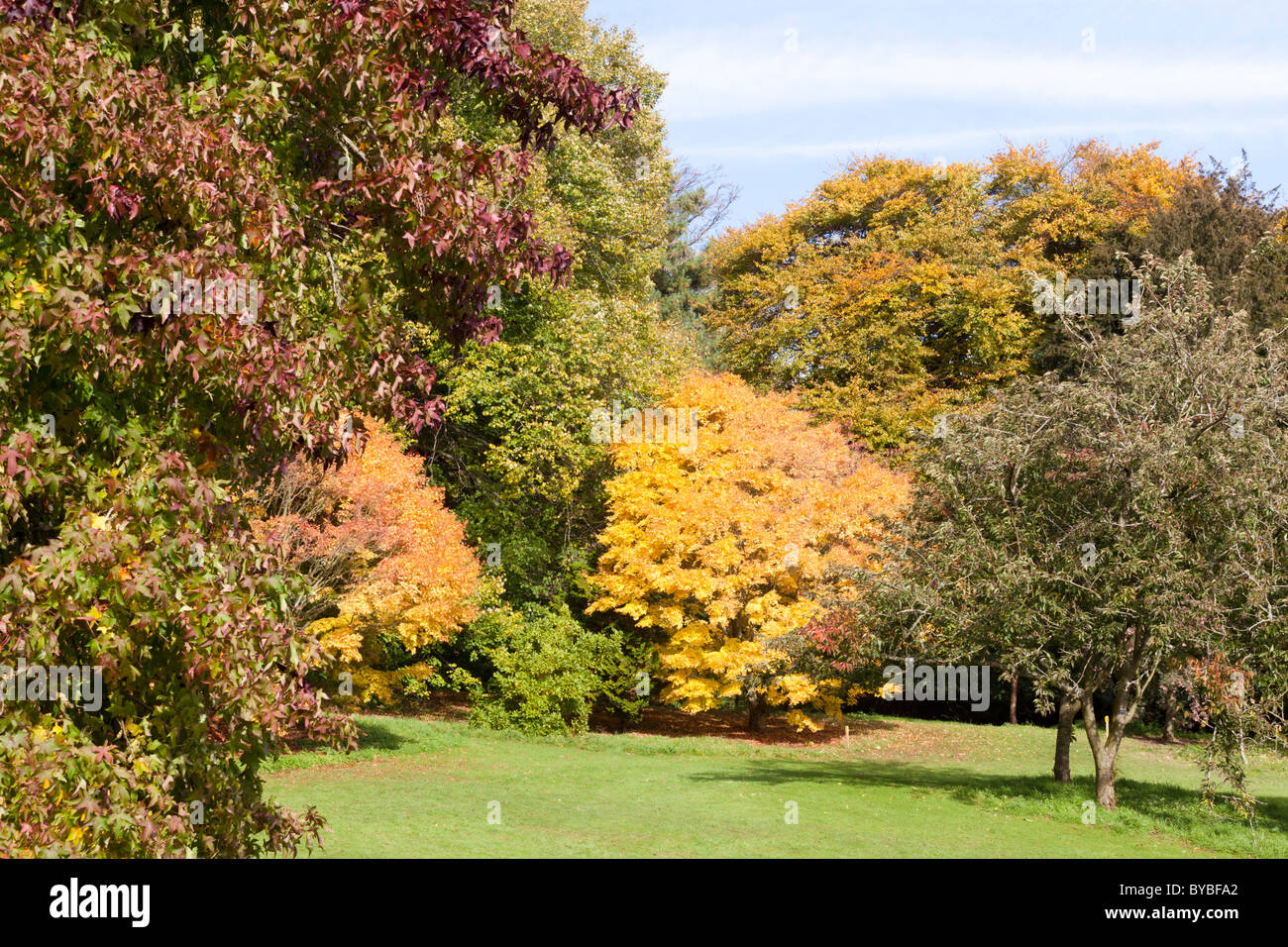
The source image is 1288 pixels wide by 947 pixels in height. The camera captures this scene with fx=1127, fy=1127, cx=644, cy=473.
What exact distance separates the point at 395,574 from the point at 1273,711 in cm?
1322

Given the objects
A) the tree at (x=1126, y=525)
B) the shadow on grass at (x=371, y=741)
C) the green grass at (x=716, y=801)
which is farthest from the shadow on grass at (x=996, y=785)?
the shadow on grass at (x=371, y=741)

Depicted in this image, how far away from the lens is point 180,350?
441 centimetres

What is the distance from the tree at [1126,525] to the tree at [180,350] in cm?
1134

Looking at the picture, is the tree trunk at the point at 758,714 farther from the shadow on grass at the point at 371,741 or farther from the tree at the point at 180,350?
the tree at the point at 180,350

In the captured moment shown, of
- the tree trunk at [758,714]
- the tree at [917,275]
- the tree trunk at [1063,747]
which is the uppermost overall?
the tree at [917,275]

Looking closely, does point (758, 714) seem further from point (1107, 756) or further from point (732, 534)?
point (1107, 756)

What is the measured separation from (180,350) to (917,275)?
34044 millimetres

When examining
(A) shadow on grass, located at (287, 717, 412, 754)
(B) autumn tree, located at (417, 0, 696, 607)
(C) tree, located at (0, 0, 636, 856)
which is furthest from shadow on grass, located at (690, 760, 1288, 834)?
(C) tree, located at (0, 0, 636, 856)

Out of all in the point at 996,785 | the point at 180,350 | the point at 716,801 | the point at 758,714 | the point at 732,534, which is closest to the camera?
the point at 180,350

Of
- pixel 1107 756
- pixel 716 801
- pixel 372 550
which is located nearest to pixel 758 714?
pixel 716 801

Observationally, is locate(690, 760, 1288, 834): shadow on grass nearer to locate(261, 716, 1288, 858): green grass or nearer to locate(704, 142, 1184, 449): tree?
locate(261, 716, 1288, 858): green grass

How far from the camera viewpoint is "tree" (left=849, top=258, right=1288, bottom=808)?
13.9m

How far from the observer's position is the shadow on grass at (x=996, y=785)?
1659 centimetres

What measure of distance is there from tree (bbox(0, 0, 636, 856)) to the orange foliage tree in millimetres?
13231
